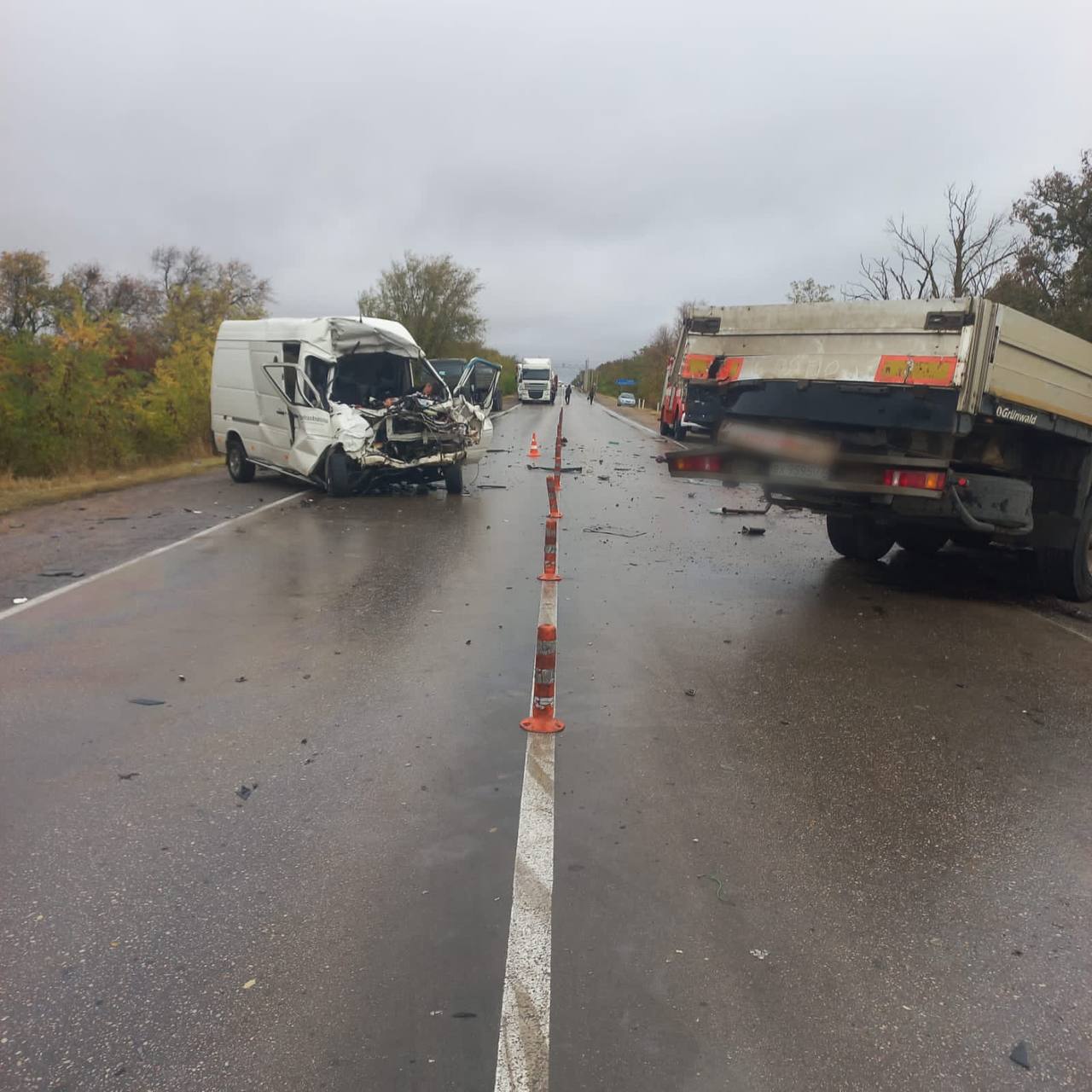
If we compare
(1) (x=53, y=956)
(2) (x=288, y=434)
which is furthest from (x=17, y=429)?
(1) (x=53, y=956)

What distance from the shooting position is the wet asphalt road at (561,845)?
8.58ft

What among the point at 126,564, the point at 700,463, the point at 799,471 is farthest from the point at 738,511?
the point at 126,564

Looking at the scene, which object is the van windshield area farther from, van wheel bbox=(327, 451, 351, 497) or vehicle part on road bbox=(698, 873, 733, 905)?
vehicle part on road bbox=(698, 873, 733, 905)

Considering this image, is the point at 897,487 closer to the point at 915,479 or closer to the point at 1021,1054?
the point at 915,479

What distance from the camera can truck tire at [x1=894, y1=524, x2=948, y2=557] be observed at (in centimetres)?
974

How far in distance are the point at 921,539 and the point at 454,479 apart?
7.73m

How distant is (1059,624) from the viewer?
25.7 feet

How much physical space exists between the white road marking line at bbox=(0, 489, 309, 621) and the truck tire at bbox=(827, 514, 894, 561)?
288 inches

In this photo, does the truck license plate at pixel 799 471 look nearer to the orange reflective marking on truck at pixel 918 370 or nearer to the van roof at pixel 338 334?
the orange reflective marking on truck at pixel 918 370

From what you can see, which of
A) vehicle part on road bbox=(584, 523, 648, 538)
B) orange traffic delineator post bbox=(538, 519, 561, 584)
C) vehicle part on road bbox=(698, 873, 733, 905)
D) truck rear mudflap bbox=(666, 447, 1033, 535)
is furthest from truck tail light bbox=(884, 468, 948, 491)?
vehicle part on road bbox=(698, 873, 733, 905)

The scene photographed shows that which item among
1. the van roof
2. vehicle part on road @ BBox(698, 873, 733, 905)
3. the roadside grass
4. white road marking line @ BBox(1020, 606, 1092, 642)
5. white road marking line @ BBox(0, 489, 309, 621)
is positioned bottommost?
the roadside grass

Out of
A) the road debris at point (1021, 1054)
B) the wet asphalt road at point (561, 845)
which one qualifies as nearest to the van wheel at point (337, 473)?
the wet asphalt road at point (561, 845)

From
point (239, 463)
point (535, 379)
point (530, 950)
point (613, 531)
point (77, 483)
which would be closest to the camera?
point (530, 950)

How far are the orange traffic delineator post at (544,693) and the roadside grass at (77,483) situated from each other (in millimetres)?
10929
